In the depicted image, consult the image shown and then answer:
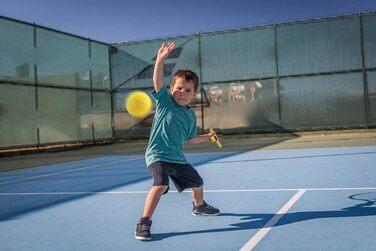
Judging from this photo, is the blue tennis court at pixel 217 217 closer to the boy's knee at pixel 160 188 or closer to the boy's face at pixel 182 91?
the boy's knee at pixel 160 188

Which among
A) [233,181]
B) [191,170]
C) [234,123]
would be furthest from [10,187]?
[234,123]

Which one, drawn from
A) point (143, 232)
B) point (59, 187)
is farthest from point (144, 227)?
point (59, 187)

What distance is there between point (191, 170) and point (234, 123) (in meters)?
12.7

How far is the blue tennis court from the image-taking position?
113 inches

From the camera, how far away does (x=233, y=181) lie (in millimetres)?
5461

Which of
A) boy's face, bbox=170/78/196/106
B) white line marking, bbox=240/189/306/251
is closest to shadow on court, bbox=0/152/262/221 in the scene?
boy's face, bbox=170/78/196/106

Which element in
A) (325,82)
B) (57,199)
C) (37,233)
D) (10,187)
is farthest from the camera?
(325,82)

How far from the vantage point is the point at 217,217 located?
141 inches

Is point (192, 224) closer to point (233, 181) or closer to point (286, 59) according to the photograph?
point (233, 181)

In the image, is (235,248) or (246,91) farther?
(246,91)

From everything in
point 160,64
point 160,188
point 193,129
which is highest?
point 160,64

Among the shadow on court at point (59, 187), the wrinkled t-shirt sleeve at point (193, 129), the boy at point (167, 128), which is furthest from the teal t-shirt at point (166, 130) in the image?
the shadow on court at point (59, 187)

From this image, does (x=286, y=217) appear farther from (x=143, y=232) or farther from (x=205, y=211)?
(x=143, y=232)

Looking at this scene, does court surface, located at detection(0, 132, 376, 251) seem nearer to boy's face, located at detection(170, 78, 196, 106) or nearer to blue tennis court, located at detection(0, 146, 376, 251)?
blue tennis court, located at detection(0, 146, 376, 251)
